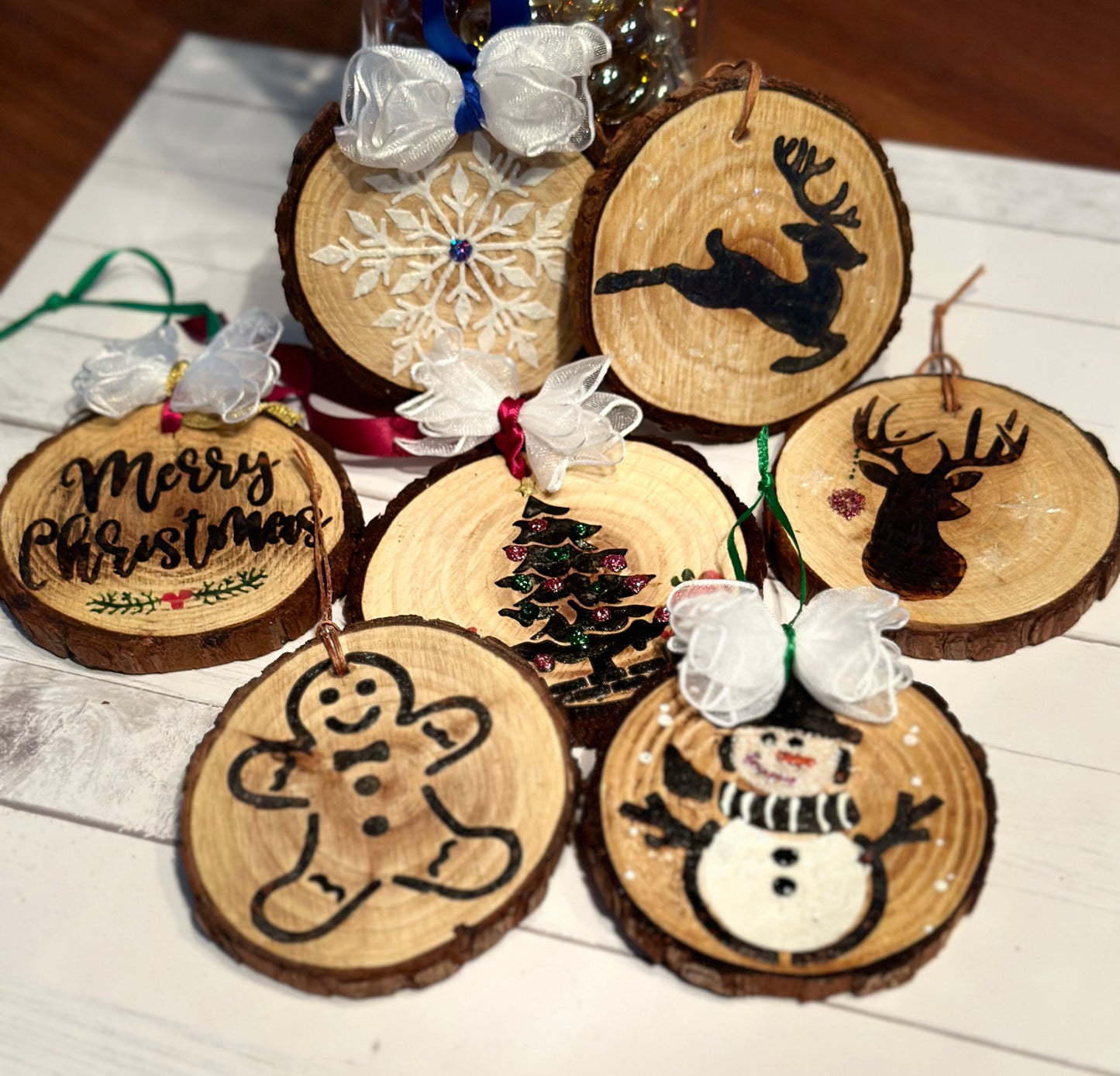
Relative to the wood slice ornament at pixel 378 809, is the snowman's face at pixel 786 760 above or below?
above

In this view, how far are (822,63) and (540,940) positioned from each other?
6.01 feet

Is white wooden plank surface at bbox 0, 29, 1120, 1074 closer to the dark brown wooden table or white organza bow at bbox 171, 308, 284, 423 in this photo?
white organza bow at bbox 171, 308, 284, 423

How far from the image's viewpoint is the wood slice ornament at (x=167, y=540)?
56.1 inches

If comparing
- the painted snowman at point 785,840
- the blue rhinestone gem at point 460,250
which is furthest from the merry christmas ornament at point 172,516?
the painted snowman at point 785,840

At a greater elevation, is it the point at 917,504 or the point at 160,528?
the point at 917,504

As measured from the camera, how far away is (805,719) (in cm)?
126

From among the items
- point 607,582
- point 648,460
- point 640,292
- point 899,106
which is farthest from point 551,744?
point 899,106

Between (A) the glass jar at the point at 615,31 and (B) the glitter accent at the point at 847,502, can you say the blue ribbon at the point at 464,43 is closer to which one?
(A) the glass jar at the point at 615,31

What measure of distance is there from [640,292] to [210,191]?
3.22ft

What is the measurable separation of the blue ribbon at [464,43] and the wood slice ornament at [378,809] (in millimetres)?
603

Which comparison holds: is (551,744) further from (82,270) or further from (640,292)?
(82,270)

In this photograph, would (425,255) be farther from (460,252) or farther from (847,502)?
(847,502)

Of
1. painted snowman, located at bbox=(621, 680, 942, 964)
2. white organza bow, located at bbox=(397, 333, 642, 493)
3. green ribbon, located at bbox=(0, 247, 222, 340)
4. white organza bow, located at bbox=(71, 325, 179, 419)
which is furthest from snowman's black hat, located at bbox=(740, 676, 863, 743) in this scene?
green ribbon, located at bbox=(0, 247, 222, 340)

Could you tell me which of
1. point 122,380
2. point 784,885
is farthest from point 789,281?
point 122,380
